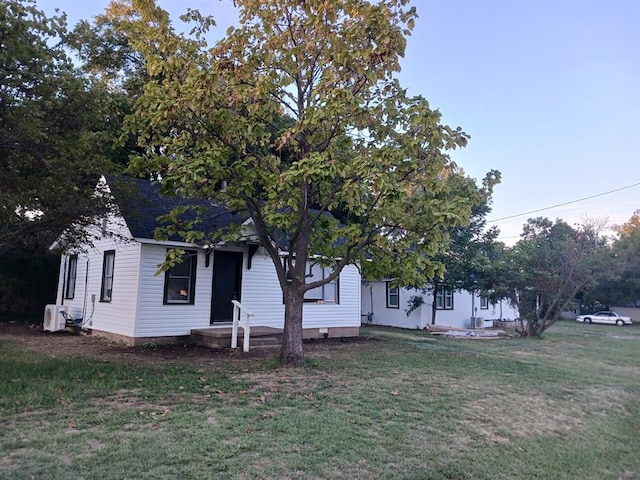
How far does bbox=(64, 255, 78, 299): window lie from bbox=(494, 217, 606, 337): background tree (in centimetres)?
1645

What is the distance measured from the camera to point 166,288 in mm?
12219

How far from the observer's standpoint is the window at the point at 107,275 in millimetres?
13289

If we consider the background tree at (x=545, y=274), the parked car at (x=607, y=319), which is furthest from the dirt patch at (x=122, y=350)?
the parked car at (x=607, y=319)

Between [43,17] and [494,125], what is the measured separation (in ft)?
43.5

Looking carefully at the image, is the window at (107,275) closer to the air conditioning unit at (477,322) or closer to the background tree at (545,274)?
the background tree at (545,274)

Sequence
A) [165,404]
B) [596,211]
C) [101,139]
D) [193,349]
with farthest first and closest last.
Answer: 1. [596,211]
2. [193,349]
3. [101,139]
4. [165,404]

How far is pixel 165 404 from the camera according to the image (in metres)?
6.01

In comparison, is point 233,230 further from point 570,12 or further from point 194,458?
point 570,12

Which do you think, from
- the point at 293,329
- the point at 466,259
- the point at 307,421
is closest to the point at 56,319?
the point at 293,329

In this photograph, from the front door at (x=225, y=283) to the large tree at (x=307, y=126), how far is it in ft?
13.9

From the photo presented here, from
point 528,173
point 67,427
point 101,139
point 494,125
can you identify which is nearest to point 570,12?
point 494,125

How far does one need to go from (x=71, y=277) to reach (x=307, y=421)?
13075 mm

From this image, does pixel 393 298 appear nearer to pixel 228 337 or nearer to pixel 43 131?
pixel 228 337

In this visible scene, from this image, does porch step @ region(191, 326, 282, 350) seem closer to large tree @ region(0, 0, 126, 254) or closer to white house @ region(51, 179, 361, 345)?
white house @ region(51, 179, 361, 345)
